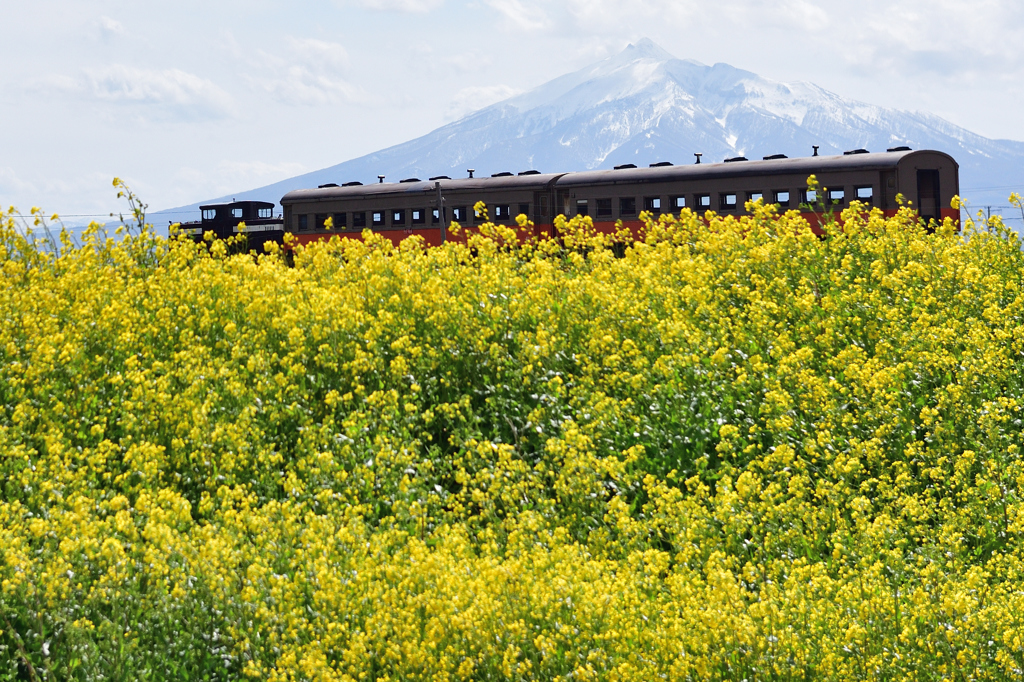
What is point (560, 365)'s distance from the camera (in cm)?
715

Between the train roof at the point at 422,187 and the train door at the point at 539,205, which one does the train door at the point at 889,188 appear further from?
the train door at the point at 539,205

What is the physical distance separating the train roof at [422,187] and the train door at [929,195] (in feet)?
27.8

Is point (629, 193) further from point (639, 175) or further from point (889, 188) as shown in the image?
point (889, 188)

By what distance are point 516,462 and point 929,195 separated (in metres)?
18.6

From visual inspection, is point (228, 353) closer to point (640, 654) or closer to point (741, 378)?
point (741, 378)

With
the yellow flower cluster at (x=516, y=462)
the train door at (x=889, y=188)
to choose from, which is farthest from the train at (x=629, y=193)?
the yellow flower cluster at (x=516, y=462)

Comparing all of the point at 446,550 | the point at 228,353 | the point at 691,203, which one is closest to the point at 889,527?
the point at 446,550

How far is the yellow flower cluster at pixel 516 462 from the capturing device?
13.1 ft

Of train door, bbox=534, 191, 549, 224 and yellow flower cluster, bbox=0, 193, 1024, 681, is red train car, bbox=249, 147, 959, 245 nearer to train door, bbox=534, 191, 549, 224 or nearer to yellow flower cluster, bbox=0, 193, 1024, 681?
train door, bbox=534, 191, 549, 224

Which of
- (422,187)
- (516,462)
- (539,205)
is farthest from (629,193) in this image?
(516,462)

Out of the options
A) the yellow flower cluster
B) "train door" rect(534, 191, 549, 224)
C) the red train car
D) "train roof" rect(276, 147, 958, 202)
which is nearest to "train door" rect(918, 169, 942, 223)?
the red train car

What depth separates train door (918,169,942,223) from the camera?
A: 68.3 feet

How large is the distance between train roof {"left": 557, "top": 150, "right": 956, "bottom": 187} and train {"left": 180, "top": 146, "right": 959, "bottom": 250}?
2cm

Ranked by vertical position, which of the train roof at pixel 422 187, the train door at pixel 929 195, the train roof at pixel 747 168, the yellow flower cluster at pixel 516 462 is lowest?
the yellow flower cluster at pixel 516 462
